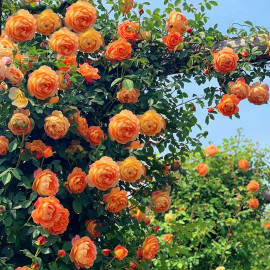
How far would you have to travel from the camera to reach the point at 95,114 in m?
3.30

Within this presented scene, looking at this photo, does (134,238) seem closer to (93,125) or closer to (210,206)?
(93,125)

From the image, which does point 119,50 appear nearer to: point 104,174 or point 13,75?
point 13,75

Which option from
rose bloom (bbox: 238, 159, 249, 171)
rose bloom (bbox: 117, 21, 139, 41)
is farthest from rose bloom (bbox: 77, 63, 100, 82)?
rose bloom (bbox: 238, 159, 249, 171)

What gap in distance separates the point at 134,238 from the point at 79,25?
1.41m

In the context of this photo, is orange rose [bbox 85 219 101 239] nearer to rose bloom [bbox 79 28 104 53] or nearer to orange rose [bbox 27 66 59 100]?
orange rose [bbox 27 66 59 100]

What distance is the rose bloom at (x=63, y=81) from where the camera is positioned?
304 centimetres

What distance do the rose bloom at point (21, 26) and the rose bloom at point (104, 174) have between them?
0.85m

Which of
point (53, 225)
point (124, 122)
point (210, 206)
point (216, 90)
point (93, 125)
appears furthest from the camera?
point (210, 206)

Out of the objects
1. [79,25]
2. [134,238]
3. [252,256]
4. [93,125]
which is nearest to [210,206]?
[252,256]

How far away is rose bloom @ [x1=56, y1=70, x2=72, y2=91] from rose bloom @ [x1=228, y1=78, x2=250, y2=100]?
1015mm

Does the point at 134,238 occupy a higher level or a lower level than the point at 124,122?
lower

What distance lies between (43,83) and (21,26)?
16.0 inches

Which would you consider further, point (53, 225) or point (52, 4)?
point (52, 4)

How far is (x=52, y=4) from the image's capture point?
11.5ft
